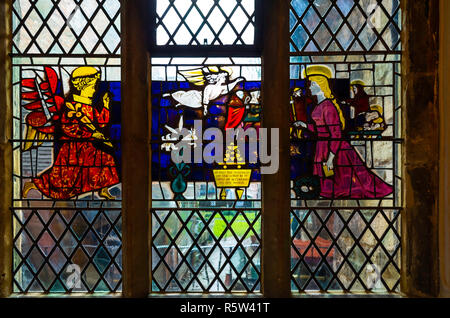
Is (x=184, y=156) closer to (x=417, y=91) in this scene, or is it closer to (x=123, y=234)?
(x=123, y=234)

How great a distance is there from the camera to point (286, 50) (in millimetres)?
2232

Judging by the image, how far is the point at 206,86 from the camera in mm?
2361

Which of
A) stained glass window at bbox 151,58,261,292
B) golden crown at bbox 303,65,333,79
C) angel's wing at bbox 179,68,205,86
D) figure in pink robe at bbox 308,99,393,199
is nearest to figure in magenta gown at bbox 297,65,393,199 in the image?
figure in pink robe at bbox 308,99,393,199

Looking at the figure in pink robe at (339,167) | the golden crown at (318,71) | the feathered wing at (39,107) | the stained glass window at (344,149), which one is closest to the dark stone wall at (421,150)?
the stained glass window at (344,149)

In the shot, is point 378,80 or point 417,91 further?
point 378,80

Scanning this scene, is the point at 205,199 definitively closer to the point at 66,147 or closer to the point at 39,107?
the point at 66,147

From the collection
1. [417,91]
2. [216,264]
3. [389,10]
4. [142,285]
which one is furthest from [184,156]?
[389,10]

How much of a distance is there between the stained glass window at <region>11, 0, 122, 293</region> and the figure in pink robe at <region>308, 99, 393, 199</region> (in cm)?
179

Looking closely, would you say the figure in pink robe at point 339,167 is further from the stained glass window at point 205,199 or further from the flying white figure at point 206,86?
the flying white figure at point 206,86

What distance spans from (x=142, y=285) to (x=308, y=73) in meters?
2.33

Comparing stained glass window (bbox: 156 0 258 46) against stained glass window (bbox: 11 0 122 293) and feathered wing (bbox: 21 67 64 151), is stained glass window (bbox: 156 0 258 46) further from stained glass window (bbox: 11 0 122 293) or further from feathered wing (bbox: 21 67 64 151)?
feathered wing (bbox: 21 67 64 151)

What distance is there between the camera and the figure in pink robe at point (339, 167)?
233cm

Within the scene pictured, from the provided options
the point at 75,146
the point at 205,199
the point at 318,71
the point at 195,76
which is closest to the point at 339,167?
the point at 318,71

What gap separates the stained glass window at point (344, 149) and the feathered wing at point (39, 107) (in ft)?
7.00
